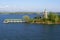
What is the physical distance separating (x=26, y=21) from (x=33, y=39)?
21975mm

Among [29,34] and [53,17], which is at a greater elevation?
[53,17]

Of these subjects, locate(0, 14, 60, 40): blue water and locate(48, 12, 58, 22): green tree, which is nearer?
locate(0, 14, 60, 40): blue water

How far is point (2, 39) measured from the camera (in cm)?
1898

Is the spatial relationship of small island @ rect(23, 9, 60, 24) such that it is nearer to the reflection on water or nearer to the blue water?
the blue water

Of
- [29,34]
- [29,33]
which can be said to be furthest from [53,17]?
[29,34]

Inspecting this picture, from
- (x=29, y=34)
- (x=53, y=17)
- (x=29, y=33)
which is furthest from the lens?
(x=53, y=17)

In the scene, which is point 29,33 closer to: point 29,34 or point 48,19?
point 29,34

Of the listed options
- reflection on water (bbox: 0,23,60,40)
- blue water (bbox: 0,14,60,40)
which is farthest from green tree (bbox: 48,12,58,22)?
reflection on water (bbox: 0,23,60,40)

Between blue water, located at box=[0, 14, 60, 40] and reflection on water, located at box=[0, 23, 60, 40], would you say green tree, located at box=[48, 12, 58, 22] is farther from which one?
reflection on water, located at box=[0, 23, 60, 40]

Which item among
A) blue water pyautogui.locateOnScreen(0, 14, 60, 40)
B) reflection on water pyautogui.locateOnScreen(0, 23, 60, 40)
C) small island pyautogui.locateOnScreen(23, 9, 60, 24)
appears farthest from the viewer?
small island pyautogui.locateOnScreen(23, 9, 60, 24)

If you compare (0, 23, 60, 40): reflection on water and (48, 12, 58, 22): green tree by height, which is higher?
(48, 12, 58, 22): green tree

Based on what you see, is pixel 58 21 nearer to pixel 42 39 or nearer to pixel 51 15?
pixel 51 15

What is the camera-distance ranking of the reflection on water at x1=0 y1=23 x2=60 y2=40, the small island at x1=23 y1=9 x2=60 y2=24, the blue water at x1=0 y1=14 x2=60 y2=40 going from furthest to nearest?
the small island at x1=23 y1=9 x2=60 y2=24 → the blue water at x1=0 y1=14 x2=60 y2=40 → the reflection on water at x1=0 y1=23 x2=60 y2=40

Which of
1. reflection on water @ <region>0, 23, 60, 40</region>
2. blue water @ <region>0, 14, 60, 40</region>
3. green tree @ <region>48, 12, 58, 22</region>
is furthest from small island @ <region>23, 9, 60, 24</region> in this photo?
reflection on water @ <region>0, 23, 60, 40</region>
